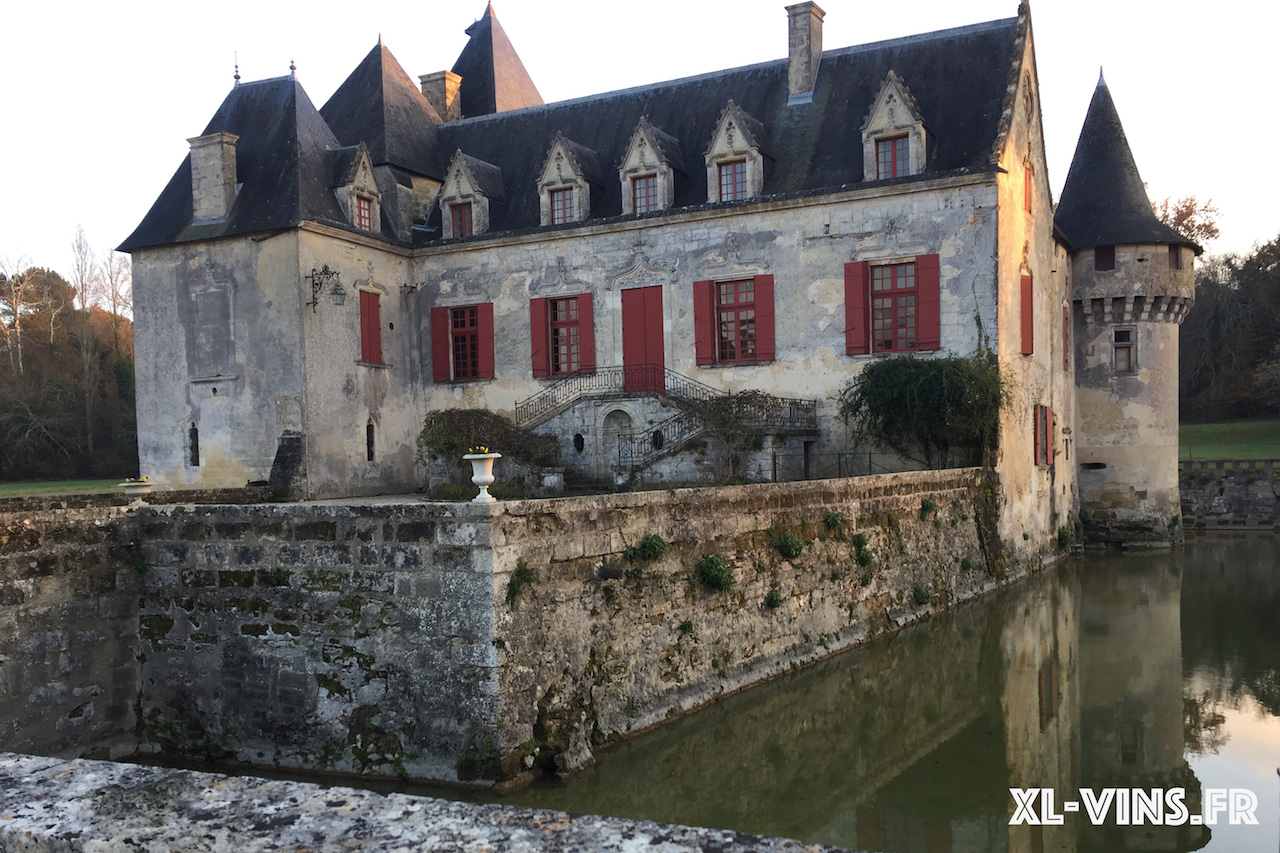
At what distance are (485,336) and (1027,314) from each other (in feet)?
35.9

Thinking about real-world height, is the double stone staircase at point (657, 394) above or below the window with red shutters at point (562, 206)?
below

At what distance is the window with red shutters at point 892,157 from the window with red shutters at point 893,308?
169 cm

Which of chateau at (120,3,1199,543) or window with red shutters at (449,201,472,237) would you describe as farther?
window with red shutters at (449,201,472,237)

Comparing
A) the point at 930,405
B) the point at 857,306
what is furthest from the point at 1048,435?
the point at 857,306

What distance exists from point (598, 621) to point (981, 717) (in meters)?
3.67

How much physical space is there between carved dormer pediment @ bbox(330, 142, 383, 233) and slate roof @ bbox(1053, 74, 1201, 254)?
15.6 meters

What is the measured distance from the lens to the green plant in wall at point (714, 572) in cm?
952

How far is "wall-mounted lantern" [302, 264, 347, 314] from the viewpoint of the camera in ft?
64.4

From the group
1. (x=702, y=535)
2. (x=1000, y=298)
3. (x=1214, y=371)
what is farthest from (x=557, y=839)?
(x=1214, y=371)

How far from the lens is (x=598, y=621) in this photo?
327 inches

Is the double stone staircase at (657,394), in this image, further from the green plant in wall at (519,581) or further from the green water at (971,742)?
the green plant in wall at (519,581)

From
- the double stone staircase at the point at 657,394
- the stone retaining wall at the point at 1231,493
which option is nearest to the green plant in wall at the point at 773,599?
the double stone staircase at the point at 657,394

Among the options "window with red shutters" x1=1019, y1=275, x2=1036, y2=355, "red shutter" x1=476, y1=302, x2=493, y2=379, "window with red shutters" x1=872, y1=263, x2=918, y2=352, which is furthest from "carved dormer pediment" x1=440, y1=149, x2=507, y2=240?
"window with red shutters" x1=1019, y1=275, x2=1036, y2=355

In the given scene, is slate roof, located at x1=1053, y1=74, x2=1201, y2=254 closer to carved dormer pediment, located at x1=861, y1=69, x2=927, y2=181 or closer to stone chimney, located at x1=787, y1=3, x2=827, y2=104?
carved dormer pediment, located at x1=861, y1=69, x2=927, y2=181
